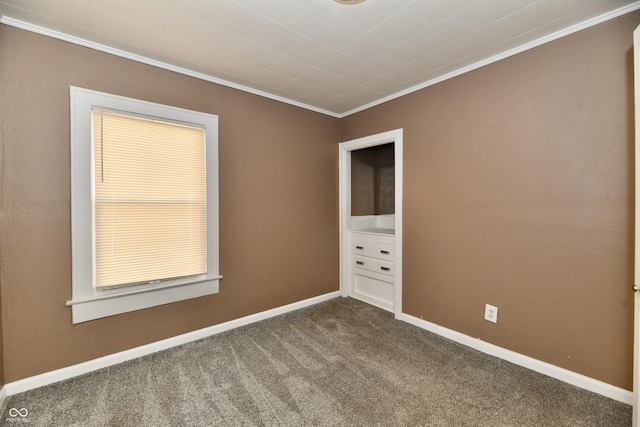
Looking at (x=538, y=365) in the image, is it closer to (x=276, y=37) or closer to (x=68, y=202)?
(x=276, y=37)

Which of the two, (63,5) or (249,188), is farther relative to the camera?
(249,188)

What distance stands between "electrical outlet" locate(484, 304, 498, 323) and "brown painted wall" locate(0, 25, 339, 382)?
1.76m

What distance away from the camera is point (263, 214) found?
9.41ft

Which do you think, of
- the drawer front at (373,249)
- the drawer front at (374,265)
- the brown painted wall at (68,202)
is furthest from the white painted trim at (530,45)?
the drawer front at (374,265)

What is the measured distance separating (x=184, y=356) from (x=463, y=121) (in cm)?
308

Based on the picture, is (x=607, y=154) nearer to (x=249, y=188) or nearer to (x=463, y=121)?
(x=463, y=121)

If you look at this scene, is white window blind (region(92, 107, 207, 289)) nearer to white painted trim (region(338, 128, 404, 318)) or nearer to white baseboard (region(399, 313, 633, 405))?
white painted trim (region(338, 128, 404, 318))

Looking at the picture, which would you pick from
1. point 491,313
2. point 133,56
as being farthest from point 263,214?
point 491,313

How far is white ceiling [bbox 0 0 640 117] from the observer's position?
161 centimetres

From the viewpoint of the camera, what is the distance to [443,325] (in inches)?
100

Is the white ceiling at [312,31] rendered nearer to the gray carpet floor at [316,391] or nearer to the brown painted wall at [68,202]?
the brown painted wall at [68,202]

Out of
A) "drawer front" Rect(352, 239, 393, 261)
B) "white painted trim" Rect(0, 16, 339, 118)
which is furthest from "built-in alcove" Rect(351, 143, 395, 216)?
"white painted trim" Rect(0, 16, 339, 118)

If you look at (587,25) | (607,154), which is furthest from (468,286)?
(587,25)

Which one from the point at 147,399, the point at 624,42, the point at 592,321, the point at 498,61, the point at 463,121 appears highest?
the point at 498,61
